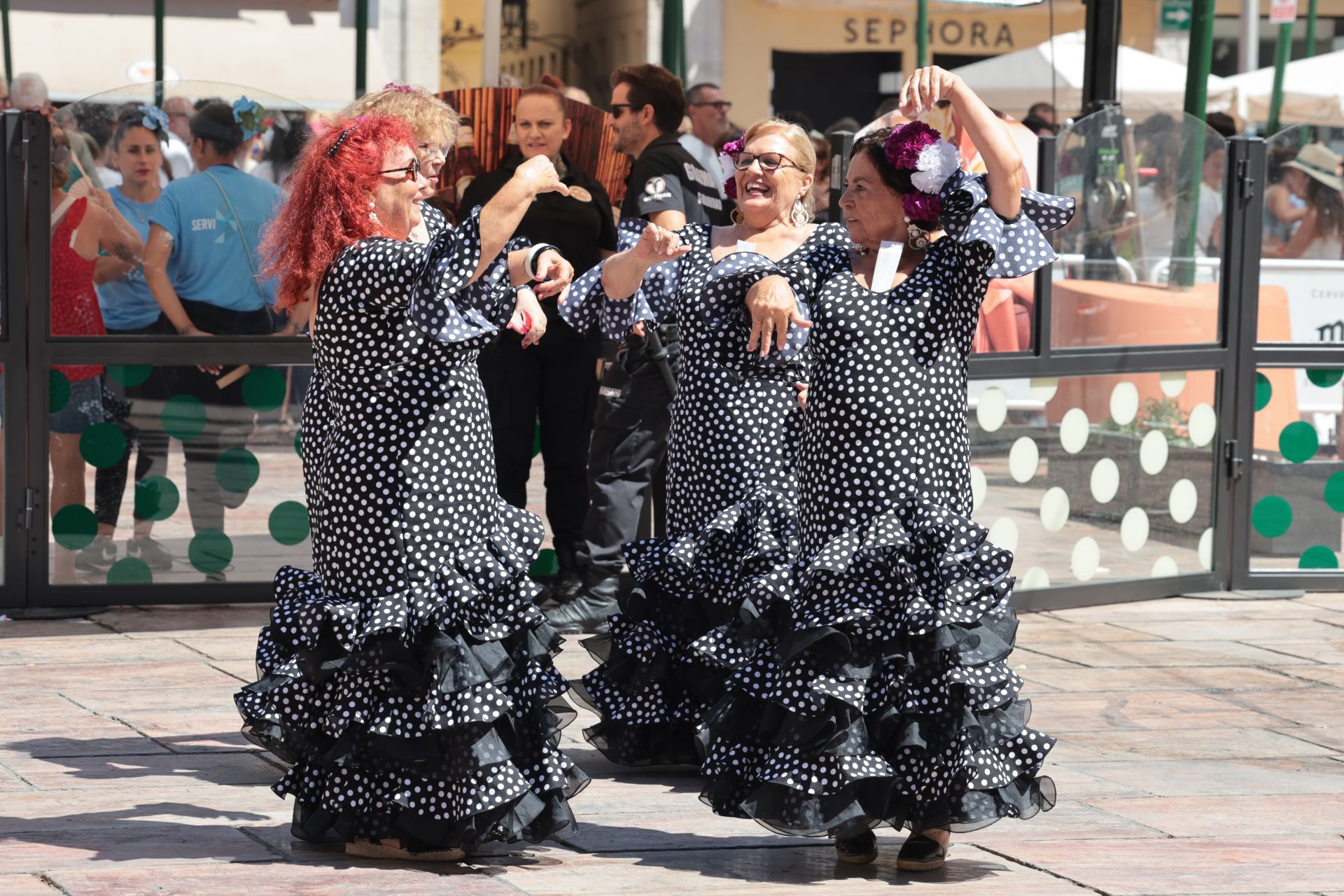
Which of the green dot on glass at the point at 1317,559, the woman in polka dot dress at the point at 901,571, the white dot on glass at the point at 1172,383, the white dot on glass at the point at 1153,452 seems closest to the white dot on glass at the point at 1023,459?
the white dot on glass at the point at 1153,452

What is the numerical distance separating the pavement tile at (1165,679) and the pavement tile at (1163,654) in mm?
87

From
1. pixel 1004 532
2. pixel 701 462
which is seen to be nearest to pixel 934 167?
pixel 701 462

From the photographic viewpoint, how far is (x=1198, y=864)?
15.4ft

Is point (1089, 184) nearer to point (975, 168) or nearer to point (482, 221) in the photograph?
point (975, 168)

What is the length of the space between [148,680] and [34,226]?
1.96 metres

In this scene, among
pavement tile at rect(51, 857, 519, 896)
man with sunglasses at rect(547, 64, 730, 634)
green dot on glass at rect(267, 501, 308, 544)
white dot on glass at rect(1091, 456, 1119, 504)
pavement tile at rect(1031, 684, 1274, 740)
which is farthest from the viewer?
white dot on glass at rect(1091, 456, 1119, 504)

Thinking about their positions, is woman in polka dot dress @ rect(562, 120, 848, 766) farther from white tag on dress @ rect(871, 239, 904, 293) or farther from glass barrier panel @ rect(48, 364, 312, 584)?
glass barrier panel @ rect(48, 364, 312, 584)

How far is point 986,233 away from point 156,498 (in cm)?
439

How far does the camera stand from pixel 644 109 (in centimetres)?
770

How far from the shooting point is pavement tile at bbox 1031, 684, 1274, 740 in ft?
20.6

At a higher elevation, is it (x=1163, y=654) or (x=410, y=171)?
(x=410, y=171)

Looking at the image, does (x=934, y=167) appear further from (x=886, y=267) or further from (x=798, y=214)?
(x=798, y=214)

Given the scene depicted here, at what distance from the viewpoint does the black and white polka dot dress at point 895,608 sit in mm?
4395

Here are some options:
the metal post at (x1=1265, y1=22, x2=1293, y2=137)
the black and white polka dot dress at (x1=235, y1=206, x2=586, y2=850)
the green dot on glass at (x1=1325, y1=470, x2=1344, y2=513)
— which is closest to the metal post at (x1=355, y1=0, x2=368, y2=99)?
the green dot on glass at (x1=1325, y1=470, x2=1344, y2=513)
